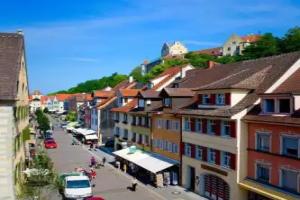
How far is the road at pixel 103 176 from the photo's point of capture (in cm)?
4116

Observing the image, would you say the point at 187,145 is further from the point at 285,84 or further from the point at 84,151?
the point at 84,151

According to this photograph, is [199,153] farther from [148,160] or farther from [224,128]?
[148,160]

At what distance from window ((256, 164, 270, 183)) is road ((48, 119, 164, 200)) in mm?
10485

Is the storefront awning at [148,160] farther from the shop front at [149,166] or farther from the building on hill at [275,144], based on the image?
the building on hill at [275,144]

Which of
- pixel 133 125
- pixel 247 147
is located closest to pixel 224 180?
pixel 247 147

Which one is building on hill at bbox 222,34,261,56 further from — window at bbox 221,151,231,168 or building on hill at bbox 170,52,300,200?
window at bbox 221,151,231,168

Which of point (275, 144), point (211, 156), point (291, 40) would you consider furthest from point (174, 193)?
point (291, 40)

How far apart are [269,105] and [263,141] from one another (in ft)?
9.20

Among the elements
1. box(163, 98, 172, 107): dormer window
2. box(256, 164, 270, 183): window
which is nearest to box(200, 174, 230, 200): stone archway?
box(256, 164, 270, 183): window

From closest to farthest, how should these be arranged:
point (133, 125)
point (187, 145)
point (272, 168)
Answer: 1. point (272, 168)
2. point (187, 145)
3. point (133, 125)

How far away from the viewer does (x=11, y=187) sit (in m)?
29.6

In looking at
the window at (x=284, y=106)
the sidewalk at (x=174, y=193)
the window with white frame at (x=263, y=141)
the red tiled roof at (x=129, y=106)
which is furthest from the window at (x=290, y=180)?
the red tiled roof at (x=129, y=106)

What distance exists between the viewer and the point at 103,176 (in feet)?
169

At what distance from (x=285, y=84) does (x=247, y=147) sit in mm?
5799
